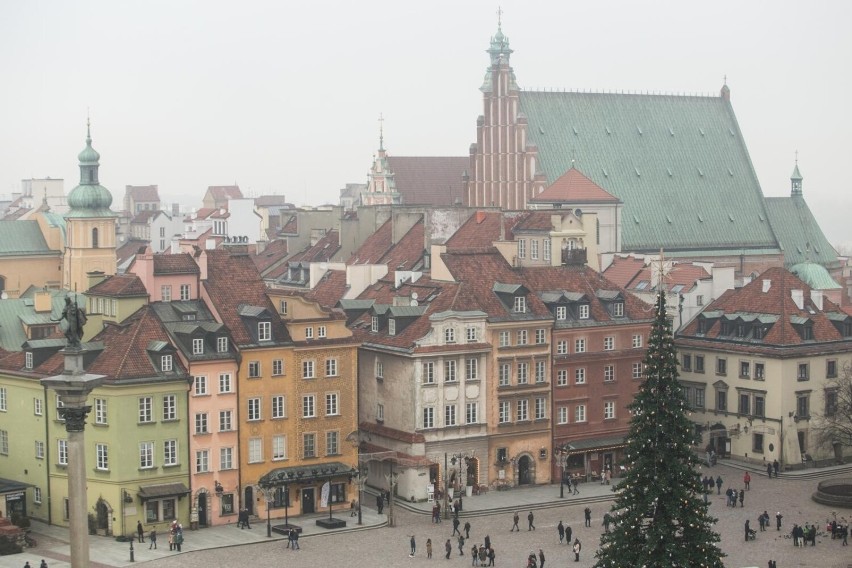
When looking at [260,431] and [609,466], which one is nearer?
[260,431]

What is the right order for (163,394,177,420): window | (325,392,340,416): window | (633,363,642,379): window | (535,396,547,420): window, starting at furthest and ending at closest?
(633,363,642,379): window < (535,396,547,420): window < (325,392,340,416): window < (163,394,177,420): window

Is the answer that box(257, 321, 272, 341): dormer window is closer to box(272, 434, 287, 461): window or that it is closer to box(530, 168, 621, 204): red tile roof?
box(272, 434, 287, 461): window

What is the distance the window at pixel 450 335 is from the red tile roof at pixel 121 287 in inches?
669

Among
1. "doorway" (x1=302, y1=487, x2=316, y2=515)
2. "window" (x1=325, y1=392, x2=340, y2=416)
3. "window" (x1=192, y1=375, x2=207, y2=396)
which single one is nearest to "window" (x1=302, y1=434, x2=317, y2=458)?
"window" (x1=325, y1=392, x2=340, y2=416)

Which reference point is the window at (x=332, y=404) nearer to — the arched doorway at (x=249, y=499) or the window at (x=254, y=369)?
the window at (x=254, y=369)

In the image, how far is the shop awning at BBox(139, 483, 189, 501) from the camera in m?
83.9

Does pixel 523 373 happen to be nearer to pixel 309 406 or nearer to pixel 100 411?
pixel 309 406

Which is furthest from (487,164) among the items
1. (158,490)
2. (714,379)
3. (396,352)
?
(158,490)

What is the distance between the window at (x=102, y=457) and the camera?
84500 mm

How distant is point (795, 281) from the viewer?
10894 cm

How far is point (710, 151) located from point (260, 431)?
7735 cm

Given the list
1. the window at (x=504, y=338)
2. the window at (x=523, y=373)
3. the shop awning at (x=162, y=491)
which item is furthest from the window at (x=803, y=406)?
the shop awning at (x=162, y=491)

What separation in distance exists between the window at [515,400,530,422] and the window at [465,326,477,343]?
16.4 ft

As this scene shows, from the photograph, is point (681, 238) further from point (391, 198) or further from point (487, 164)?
point (391, 198)
